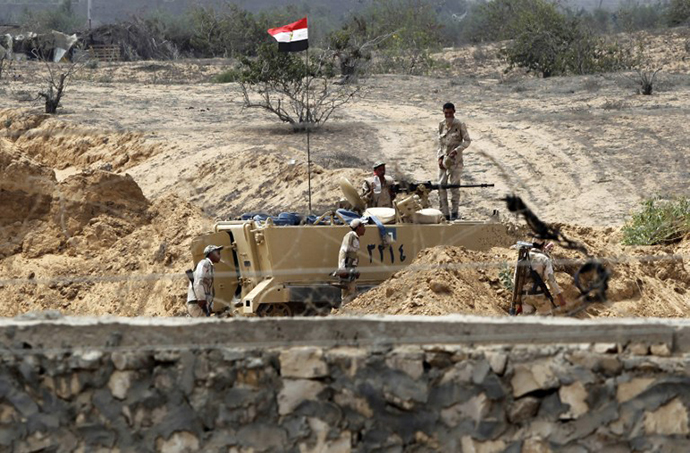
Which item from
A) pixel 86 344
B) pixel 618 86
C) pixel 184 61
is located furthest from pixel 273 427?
pixel 184 61

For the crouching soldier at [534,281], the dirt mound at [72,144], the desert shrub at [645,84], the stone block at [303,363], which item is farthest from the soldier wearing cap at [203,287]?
the desert shrub at [645,84]

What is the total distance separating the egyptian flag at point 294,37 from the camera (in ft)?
56.3

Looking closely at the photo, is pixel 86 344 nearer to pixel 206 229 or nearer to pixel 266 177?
pixel 206 229

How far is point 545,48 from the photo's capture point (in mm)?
40062

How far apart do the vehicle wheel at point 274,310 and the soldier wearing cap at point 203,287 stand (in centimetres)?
53

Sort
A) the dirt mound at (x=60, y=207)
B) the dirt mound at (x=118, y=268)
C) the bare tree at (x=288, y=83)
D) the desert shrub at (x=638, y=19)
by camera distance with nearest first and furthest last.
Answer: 1. the dirt mound at (x=118, y=268)
2. the dirt mound at (x=60, y=207)
3. the bare tree at (x=288, y=83)
4. the desert shrub at (x=638, y=19)

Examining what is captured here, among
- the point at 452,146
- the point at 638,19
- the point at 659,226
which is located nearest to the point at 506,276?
the point at 452,146

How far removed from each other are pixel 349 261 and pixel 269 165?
961 centimetres

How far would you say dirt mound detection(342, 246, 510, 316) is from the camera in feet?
42.1

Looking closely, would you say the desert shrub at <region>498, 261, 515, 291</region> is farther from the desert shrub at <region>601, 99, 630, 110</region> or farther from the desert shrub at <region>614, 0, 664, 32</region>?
the desert shrub at <region>614, 0, 664, 32</region>

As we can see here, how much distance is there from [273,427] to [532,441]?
1.23 m

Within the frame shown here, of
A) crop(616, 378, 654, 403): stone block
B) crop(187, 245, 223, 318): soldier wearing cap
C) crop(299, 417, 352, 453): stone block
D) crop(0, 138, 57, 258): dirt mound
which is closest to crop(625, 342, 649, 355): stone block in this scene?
crop(616, 378, 654, 403): stone block

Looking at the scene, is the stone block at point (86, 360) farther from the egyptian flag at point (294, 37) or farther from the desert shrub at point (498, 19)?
the desert shrub at point (498, 19)

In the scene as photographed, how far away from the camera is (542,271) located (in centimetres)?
1335
